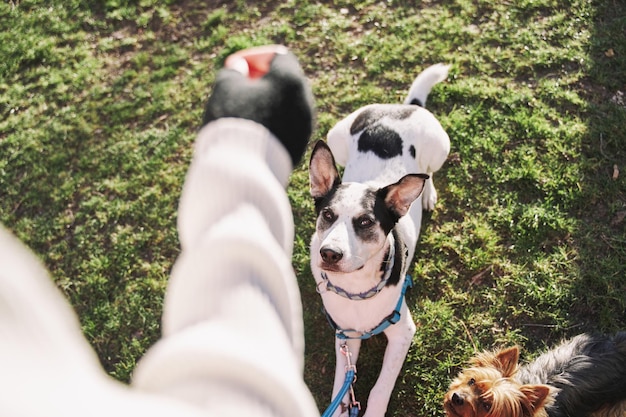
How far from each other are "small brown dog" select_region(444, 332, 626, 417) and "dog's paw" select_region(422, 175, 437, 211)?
148cm

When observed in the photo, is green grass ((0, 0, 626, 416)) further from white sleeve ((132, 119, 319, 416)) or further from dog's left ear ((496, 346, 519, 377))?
white sleeve ((132, 119, 319, 416))

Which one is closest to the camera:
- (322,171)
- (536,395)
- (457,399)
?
(536,395)

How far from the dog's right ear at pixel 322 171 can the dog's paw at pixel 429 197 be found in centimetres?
133

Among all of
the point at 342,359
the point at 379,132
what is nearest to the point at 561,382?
the point at 342,359

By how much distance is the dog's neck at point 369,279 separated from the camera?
3201 mm

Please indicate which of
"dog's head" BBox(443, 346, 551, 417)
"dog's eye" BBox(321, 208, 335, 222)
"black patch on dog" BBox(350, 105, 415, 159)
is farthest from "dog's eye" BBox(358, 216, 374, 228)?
"dog's head" BBox(443, 346, 551, 417)

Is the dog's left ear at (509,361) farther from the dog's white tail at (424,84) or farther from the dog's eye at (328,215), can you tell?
the dog's white tail at (424,84)

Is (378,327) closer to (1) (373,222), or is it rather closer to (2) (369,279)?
(2) (369,279)

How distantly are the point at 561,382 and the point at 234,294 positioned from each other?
9.00 feet

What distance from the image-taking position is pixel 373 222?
10.0 ft

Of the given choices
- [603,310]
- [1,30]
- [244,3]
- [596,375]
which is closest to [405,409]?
[596,375]

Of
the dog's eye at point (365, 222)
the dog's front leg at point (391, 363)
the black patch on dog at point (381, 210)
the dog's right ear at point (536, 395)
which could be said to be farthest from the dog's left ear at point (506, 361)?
the dog's eye at point (365, 222)

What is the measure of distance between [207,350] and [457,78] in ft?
15.3

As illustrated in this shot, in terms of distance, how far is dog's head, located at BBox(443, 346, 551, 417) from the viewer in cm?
282
